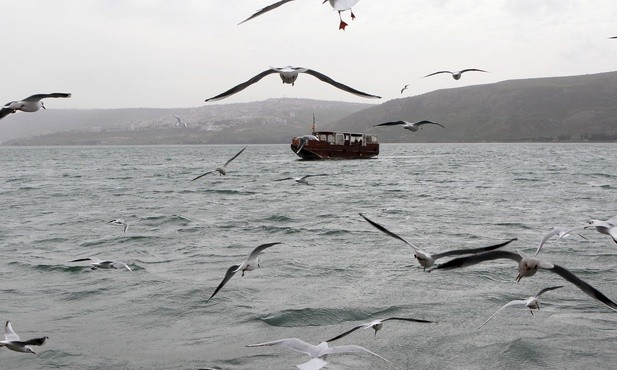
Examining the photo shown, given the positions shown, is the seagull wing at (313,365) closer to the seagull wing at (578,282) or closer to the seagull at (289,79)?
the seagull wing at (578,282)

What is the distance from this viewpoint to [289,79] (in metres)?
6.12

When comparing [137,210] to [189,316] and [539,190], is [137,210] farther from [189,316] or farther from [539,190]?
[539,190]

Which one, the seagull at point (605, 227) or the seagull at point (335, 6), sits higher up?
the seagull at point (335, 6)

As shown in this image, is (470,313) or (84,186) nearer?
(470,313)

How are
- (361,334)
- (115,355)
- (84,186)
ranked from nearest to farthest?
(115,355)
(361,334)
(84,186)

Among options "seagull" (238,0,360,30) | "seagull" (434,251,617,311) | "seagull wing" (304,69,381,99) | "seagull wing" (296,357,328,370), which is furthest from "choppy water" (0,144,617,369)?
"seagull" (238,0,360,30)

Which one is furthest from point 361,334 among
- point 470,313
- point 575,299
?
point 575,299

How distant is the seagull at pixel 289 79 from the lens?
17.5 feet

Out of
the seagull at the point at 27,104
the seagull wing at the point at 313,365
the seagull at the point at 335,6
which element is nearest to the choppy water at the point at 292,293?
the seagull wing at the point at 313,365

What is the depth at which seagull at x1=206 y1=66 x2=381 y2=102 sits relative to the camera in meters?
5.34

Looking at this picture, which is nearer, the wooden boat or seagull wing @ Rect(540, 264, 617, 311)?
seagull wing @ Rect(540, 264, 617, 311)

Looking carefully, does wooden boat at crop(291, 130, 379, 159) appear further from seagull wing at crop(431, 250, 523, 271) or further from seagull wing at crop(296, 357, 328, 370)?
seagull wing at crop(431, 250, 523, 271)

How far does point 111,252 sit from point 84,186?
120 ft

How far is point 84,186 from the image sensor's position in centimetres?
5353
